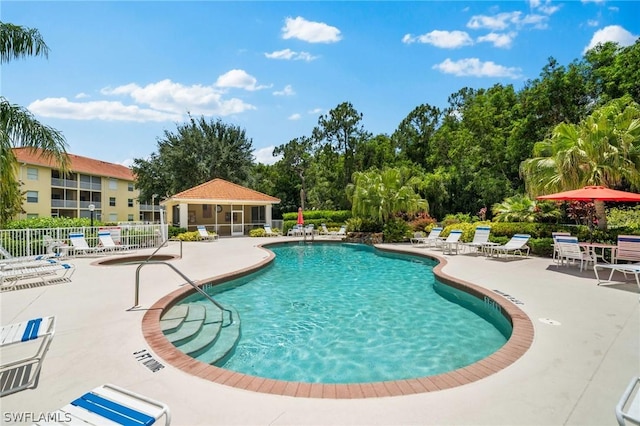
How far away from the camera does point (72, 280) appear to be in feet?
27.7

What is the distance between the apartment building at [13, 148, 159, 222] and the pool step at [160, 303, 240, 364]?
29472 mm

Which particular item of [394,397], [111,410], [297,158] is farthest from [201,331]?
[297,158]

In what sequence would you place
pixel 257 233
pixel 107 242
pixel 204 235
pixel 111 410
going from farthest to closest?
pixel 257 233 → pixel 204 235 → pixel 107 242 → pixel 111 410

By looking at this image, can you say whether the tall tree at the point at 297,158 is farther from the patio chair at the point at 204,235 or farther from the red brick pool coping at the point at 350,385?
the red brick pool coping at the point at 350,385

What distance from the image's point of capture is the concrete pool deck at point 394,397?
9.17ft

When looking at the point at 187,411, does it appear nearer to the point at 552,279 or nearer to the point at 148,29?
the point at 552,279

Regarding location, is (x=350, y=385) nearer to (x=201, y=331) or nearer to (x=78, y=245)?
(x=201, y=331)

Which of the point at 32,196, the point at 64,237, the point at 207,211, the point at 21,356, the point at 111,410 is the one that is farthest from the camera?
the point at 32,196

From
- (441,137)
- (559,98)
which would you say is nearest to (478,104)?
(441,137)

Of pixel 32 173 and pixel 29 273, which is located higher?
pixel 32 173

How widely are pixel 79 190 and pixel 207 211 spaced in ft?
71.9

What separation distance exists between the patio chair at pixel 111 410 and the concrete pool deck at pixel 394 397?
621 millimetres

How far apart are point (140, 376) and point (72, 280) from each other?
6.68 metres

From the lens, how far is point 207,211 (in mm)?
28422
